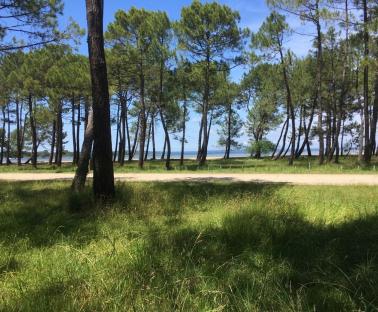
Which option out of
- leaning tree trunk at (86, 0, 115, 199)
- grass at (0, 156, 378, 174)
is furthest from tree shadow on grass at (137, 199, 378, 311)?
grass at (0, 156, 378, 174)

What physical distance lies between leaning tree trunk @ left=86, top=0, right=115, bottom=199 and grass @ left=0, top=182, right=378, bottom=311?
0.94 m

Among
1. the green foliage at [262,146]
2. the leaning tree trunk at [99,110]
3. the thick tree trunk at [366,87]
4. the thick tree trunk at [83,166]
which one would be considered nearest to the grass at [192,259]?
the leaning tree trunk at [99,110]

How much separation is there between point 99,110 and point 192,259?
18.6 ft

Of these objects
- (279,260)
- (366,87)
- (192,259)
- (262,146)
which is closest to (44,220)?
(192,259)

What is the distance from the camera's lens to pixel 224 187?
14000mm

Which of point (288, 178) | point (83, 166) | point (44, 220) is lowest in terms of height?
point (44, 220)

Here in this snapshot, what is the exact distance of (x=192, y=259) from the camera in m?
4.91

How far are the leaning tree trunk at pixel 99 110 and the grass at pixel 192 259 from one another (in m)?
0.94

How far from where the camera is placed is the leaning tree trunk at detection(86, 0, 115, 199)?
959 centimetres

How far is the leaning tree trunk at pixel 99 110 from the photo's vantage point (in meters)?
9.59

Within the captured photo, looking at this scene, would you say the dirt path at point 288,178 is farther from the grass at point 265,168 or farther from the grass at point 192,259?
the grass at point 192,259

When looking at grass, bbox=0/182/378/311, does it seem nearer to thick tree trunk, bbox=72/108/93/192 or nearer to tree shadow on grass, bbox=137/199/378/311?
tree shadow on grass, bbox=137/199/378/311

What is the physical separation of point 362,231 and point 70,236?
179 inches

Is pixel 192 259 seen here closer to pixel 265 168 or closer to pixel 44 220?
pixel 44 220
